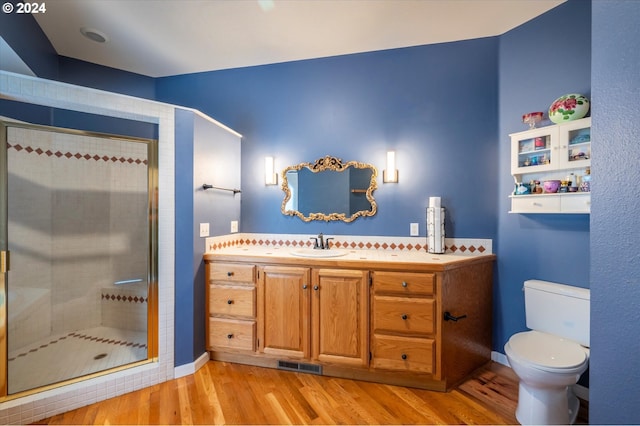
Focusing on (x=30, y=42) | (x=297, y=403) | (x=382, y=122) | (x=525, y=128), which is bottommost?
(x=297, y=403)

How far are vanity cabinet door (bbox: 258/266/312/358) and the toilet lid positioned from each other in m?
1.35

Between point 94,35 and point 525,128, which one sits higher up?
point 94,35

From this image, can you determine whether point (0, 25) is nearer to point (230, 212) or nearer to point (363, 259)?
point (230, 212)

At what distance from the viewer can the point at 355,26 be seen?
2.12 metres

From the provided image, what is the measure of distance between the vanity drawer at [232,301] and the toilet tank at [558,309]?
2.04 meters

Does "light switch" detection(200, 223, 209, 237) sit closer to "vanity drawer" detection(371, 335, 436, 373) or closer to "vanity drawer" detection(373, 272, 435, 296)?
"vanity drawer" detection(373, 272, 435, 296)

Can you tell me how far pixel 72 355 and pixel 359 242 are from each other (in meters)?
2.45

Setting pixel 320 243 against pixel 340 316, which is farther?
pixel 320 243

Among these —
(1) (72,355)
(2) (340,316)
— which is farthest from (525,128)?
(1) (72,355)

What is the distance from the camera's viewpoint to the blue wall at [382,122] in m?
2.26

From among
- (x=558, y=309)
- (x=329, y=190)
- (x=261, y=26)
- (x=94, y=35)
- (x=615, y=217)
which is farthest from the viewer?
(x=329, y=190)

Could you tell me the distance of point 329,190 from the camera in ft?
8.38

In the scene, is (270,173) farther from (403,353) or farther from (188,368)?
(403,353)

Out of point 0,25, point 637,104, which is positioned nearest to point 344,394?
point 637,104
